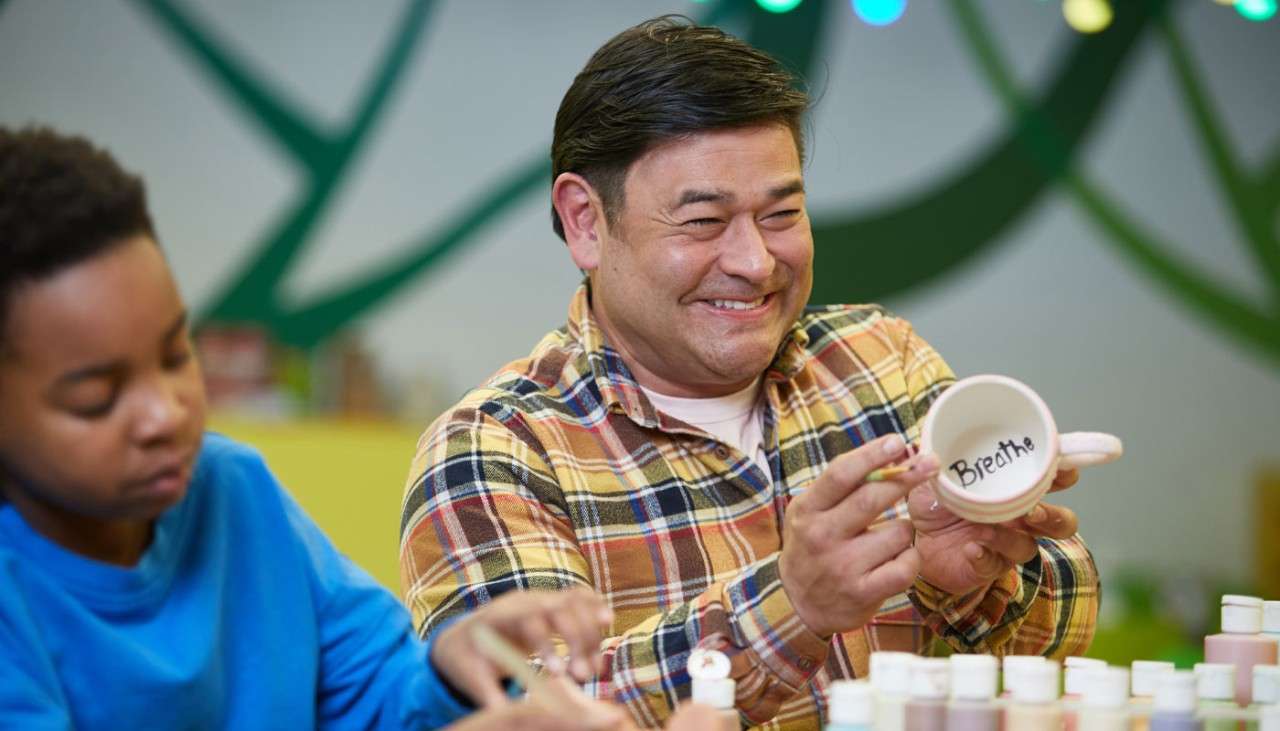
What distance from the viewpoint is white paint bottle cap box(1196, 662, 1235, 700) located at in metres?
1.23

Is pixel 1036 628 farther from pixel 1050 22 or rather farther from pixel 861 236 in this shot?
pixel 1050 22

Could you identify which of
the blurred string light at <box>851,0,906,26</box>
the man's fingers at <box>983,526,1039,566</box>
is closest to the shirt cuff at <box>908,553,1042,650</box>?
the man's fingers at <box>983,526,1039,566</box>

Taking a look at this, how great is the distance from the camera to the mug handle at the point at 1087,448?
142 cm

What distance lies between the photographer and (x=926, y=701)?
1.13 meters

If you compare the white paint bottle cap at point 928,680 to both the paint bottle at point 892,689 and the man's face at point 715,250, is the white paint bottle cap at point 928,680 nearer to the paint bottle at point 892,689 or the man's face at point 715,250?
the paint bottle at point 892,689

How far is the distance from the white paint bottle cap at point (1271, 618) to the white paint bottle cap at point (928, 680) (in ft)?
1.66

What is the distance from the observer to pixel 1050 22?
466cm

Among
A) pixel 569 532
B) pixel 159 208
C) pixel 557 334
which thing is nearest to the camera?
pixel 569 532

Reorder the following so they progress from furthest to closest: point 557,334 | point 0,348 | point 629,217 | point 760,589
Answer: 1. point 557,334
2. point 629,217
3. point 760,589
4. point 0,348

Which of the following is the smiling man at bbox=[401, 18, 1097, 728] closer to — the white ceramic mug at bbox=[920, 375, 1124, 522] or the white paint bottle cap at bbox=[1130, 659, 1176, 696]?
the white ceramic mug at bbox=[920, 375, 1124, 522]

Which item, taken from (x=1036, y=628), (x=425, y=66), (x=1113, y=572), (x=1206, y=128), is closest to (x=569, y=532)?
(x=1036, y=628)

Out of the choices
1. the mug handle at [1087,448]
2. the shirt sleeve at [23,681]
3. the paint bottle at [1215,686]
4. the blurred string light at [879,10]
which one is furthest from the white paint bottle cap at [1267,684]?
the blurred string light at [879,10]

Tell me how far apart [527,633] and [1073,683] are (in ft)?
1.81

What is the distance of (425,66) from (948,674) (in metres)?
3.55
